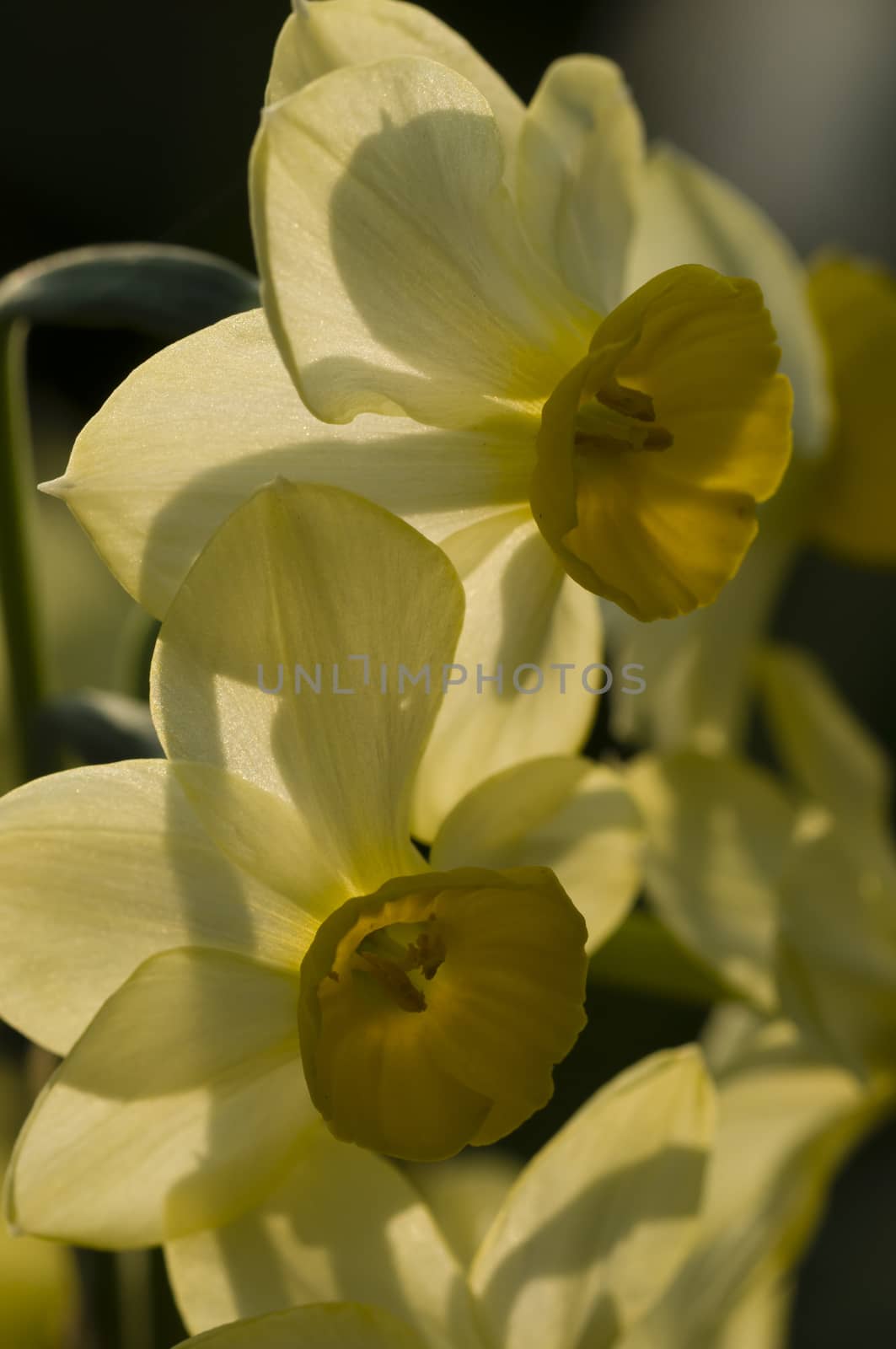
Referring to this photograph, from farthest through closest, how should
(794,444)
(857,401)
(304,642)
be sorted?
(857,401) → (794,444) → (304,642)

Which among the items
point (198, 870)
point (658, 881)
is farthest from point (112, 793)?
point (658, 881)

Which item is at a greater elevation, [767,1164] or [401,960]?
[401,960]

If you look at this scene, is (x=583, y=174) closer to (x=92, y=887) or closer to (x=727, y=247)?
(x=727, y=247)

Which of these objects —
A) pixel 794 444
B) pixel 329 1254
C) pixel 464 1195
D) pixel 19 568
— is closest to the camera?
pixel 329 1254

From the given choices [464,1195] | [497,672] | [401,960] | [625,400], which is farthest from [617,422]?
[464,1195]

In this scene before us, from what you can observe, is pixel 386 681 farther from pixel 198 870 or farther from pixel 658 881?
pixel 658 881

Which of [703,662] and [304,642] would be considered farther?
[703,662]

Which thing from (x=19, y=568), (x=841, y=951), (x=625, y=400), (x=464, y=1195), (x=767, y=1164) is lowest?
Answer: (x=464, y=1195)
